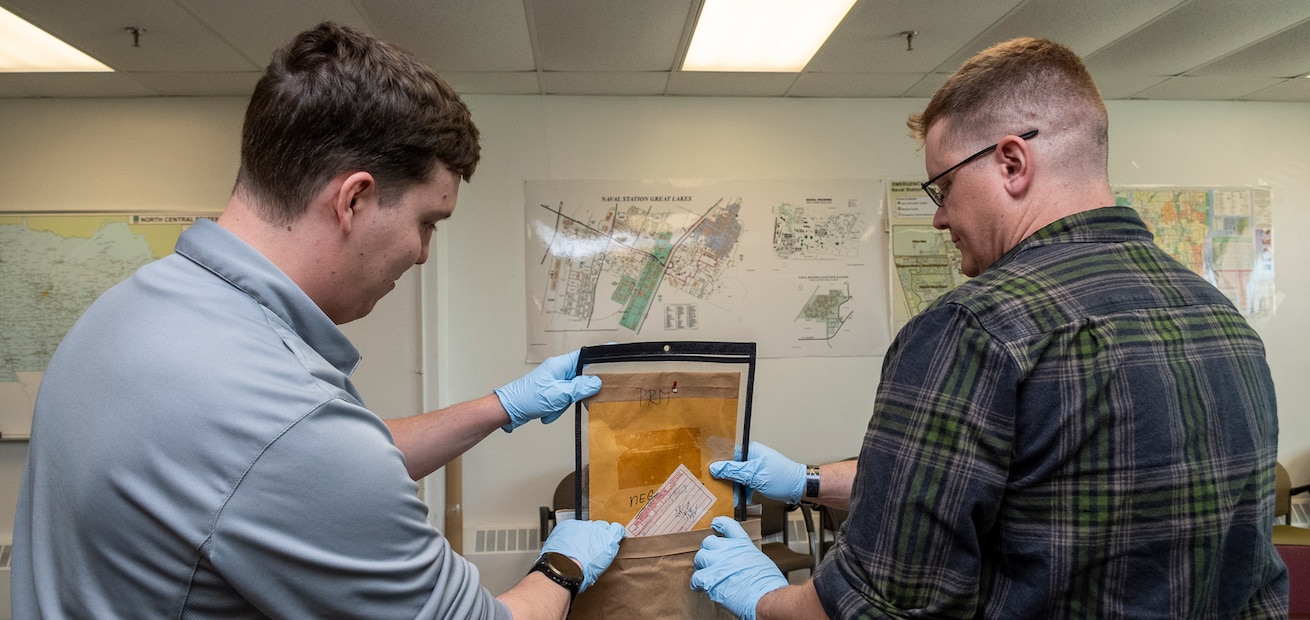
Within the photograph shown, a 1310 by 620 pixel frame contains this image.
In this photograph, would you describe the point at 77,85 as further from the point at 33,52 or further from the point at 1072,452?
the point at 1072,452

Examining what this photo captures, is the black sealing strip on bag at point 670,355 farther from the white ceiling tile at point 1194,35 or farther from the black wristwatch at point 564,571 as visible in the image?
the white ceiling tile at point 1194,35

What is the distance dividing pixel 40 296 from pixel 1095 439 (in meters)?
3.86

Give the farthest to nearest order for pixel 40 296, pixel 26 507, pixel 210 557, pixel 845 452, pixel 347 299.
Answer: pixel 845 452
pixel 40 296
pixel 347 299
pixel 26 507
pixel 210 557

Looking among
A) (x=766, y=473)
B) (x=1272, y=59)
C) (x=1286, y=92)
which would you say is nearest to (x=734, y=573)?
(x=766, y=473)

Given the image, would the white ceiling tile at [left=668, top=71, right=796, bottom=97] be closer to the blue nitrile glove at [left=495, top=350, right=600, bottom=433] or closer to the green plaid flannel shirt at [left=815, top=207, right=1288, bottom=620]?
the blue nitrile glove at [left=495, top=350, right=600, bottom=433]

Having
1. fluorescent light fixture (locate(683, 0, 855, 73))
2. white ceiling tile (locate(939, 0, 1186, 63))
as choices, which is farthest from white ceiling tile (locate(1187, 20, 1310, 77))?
fluorescent light fixture (locate(683, 0, 855, 73))

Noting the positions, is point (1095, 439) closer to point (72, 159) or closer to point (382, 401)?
point (382, 401)

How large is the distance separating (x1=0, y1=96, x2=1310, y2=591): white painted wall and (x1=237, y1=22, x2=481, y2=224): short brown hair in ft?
7.27

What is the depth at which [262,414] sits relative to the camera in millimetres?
631

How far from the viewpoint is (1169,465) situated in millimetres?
735

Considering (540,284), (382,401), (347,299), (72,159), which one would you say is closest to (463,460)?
(382,401)

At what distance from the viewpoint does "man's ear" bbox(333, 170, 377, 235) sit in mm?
786

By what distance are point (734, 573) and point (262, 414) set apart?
753 millimetres

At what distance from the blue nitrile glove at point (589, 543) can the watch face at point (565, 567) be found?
1 centimetres
